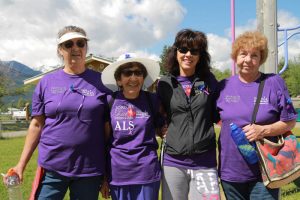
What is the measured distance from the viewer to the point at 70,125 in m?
3.36

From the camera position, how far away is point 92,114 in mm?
3412

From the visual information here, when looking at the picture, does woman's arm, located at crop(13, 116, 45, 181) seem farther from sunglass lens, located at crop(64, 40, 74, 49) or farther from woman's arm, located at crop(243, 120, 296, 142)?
woman's arm, located at crop(243, 120, 296, 142)

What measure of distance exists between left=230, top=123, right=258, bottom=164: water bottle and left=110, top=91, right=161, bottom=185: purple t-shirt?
0.71 meters

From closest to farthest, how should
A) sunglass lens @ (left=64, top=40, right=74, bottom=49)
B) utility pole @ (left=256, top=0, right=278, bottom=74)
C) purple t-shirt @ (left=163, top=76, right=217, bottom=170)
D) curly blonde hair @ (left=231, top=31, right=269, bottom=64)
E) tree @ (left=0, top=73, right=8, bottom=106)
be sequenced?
1. curly blonde hair @ (left=231, top=31, right=269, bottom=64)
2. sunglass lens @ (left=64, top=40, right=74, bottom=49)
3. purple t-shirt @ (left=163, top=76, right=217, bottom=170)
4. utility pole @ (left=256, top=0, right=278, bottom=74)
5. tree @ (left=0, top=73, right=8, bottom=106)

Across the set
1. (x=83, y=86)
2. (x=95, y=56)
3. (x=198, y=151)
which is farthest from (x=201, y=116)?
(x=95, y=56)

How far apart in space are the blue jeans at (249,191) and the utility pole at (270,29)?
1.55 m

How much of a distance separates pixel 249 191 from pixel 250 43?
1231 millimetres

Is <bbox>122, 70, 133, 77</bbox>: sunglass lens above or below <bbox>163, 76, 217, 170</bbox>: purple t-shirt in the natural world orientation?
above

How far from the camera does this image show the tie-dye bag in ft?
10.5

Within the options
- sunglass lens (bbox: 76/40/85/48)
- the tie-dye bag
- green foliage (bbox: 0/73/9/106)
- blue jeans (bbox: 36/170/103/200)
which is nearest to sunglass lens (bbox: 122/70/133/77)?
sunglass lens (bbox: 76/40/85/48)

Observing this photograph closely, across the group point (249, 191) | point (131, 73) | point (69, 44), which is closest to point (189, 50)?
point (131, 73)

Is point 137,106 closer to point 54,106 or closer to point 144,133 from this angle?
point 144,133

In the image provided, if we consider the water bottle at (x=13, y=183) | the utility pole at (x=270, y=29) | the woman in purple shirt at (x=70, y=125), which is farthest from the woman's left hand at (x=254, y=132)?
the water bottle at (x=13, y=183)

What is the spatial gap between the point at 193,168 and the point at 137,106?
73 cm
